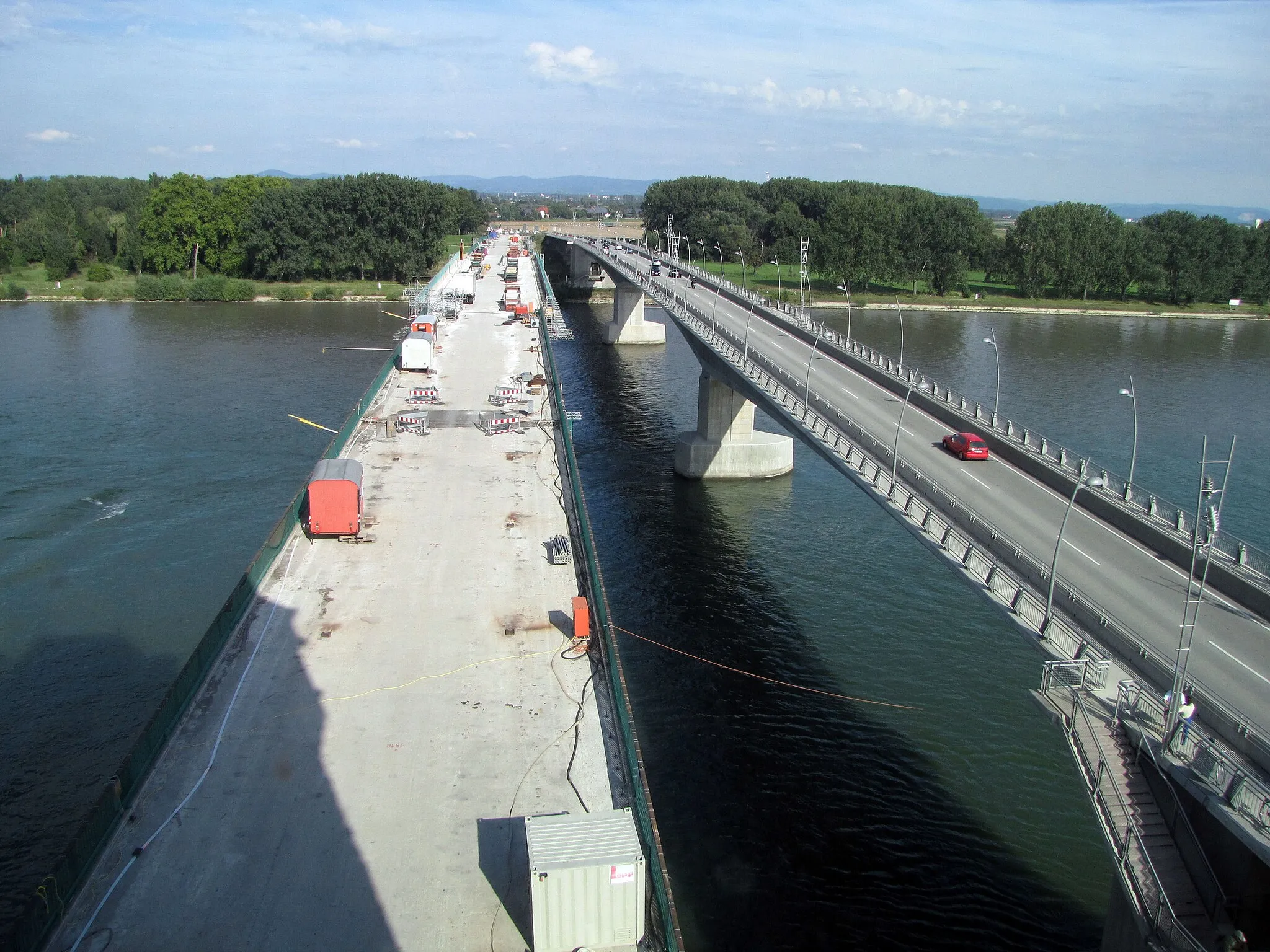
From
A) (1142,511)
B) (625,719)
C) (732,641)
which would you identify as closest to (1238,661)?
(1142,511)

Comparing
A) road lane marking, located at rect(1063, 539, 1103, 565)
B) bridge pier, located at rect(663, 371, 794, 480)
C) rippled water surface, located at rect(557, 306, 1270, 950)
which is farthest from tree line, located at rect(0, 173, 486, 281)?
road lane marking, located at rect(1063, 539, 1103, 565)

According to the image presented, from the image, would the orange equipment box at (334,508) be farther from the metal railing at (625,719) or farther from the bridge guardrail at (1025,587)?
the bridge guardrail at (1025,587)

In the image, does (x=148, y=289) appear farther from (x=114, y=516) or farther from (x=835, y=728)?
(x=835, y=728)

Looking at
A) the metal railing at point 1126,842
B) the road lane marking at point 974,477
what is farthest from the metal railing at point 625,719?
the road lane marking at point 974,477

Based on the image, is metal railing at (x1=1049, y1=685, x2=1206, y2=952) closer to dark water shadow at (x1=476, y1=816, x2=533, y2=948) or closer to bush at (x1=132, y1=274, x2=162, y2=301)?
dark water shadow at (x1=476, y1=816, x2=533, y2=948)

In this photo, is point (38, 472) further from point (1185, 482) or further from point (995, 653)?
point (1185, 482)

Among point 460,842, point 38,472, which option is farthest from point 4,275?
point 460,842
